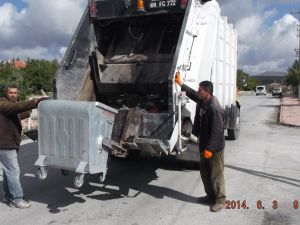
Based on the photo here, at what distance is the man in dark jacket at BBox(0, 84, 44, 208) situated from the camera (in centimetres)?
495

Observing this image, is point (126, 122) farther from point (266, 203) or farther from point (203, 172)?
point (266, 203)

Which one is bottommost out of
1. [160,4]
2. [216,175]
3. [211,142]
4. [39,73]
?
[216,175]

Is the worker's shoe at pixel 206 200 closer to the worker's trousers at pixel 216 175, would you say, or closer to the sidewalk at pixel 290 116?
the worker's trousers at pixel 216 175

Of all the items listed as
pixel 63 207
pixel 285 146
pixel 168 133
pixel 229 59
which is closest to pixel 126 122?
pixel 168 133

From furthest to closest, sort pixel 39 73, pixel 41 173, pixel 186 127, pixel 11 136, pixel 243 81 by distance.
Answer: pixel 39 73, pixel 243 81, pixel 186 127, pixel 11 136, pixel 41 173

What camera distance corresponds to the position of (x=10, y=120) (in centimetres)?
504

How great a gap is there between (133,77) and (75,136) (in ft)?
7.45

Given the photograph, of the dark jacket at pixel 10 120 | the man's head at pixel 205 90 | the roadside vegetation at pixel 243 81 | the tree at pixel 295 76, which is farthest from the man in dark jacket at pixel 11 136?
the tree at pixel 295 76

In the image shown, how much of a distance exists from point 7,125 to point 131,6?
8.77ft

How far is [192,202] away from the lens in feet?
17.4

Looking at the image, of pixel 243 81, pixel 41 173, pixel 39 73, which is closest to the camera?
pixel 41 173
